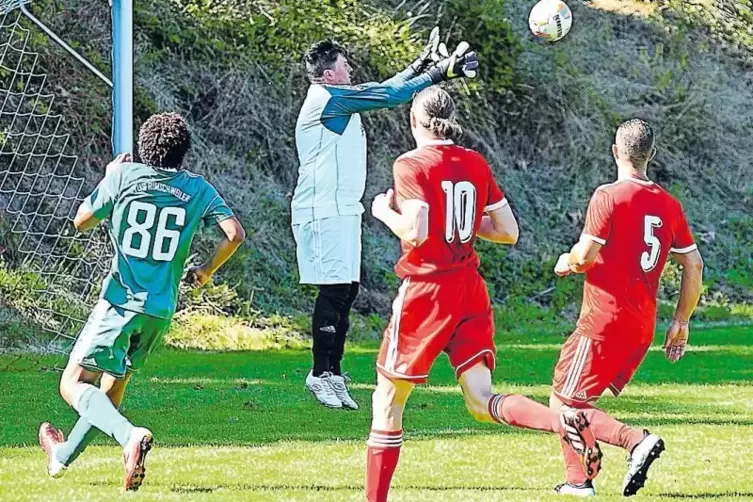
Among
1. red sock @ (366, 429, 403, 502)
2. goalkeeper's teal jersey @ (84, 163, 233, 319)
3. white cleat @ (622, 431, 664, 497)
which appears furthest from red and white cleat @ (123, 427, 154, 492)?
white cleat @ (622, 431, 664, 497)

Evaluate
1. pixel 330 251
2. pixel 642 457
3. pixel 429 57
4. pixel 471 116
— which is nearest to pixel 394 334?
pixel 642 457

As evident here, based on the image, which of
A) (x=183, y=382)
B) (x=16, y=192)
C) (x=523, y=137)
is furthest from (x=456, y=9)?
(x=183, y=382)

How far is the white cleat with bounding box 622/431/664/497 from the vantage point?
5738 millimetres

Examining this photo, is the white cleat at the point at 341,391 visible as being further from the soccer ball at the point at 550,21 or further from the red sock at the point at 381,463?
the red sock at the point at 381,463

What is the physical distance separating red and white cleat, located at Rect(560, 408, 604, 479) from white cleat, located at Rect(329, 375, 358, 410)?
3.55 meters

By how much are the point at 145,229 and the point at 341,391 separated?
10.9ft

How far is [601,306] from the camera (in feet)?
20.6

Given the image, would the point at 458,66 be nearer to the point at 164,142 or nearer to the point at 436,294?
the point at 164,142

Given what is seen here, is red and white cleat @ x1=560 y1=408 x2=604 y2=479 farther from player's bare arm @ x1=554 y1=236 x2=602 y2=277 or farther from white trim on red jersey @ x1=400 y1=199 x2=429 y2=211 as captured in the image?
white trim on red jersey @ x1=400 y1=199 x2=429 y2=211

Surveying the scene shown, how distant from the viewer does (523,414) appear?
577 centimetres

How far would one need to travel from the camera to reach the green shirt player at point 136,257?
6.03 meters

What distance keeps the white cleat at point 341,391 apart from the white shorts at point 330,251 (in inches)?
26.4

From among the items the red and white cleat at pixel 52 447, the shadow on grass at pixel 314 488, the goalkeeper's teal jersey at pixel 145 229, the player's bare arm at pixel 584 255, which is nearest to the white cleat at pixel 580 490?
the shadow on grass at pixel 314 488

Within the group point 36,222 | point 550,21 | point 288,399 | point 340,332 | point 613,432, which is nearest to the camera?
point 613,432
